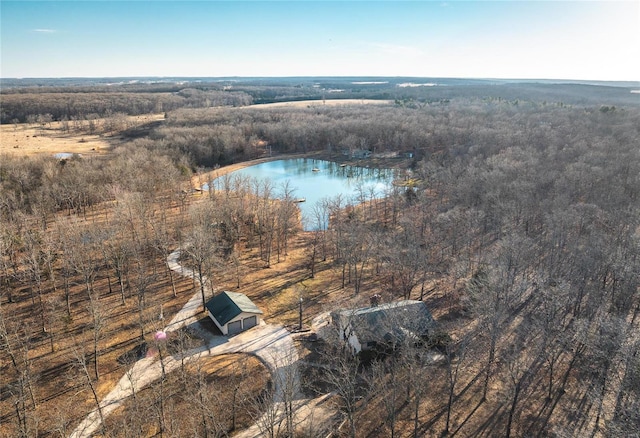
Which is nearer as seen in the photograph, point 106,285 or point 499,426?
point 499,426

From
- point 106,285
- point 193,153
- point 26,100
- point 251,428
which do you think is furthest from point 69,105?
point 251,428

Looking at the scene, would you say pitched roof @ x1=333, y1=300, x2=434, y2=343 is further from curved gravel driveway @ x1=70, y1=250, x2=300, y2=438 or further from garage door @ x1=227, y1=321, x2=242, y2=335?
garage door @ x1=227, y1=321, x2=242, y2=335

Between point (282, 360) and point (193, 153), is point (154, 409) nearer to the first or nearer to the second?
point (282, 360)

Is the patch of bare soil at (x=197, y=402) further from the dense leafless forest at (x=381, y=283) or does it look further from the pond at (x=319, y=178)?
the pond at (x=319, y=178)

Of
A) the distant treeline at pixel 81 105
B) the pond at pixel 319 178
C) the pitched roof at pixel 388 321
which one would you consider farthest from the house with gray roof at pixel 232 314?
the distant treeline at pixel 81 105

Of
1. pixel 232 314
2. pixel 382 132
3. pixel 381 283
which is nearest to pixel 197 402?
pixel 232 314

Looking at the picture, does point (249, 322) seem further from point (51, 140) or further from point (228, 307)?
point (51, 140)

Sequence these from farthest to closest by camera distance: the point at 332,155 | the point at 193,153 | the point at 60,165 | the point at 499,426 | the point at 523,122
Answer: the point at 332,155
the point at 523,122
the point at 193,153
the point at 60,165
the point at 499,426

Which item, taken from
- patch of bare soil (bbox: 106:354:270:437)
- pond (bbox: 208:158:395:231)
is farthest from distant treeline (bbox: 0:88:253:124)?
patch of bare soil (bbox: 106:354:270:437)
